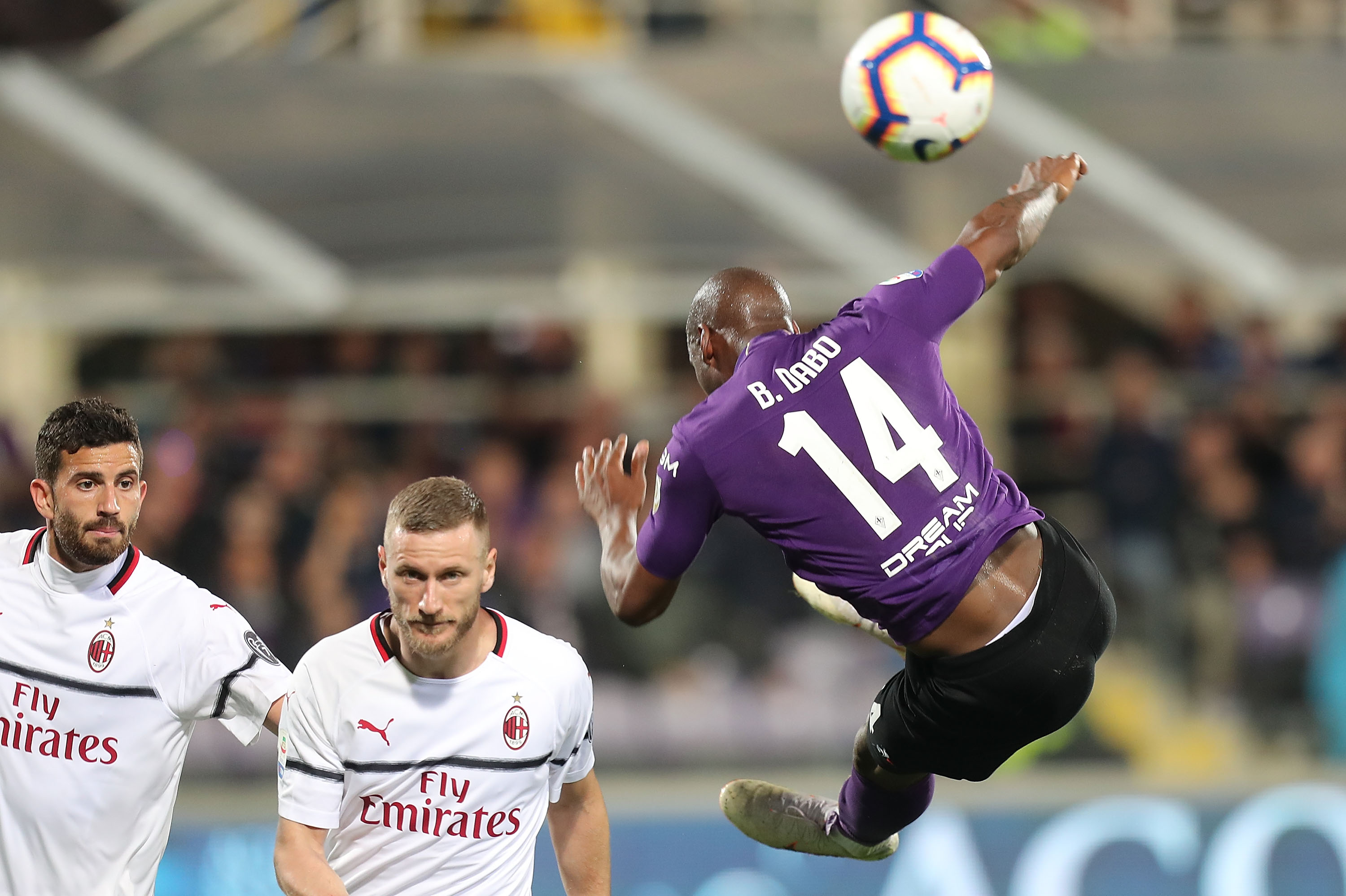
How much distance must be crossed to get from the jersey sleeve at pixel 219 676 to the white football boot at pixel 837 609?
165 centimetres

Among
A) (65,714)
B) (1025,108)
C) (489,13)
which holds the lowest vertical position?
(65,714)

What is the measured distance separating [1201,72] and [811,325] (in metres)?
3.00

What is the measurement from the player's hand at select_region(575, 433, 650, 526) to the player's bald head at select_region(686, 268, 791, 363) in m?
0.41

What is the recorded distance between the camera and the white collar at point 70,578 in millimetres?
4754

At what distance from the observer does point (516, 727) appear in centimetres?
466

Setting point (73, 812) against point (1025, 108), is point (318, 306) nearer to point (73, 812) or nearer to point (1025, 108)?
point (1025, 108)

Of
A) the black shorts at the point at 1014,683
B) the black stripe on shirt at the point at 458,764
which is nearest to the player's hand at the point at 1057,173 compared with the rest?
the black shorts at the point at 1014,683

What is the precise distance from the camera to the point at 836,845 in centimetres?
569

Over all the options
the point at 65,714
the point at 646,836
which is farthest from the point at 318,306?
the point at 65,714

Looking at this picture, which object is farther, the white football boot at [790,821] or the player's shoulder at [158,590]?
the white football boot at [790,821]

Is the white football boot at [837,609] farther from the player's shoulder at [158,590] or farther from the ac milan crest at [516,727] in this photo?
the player's shoulder at [158,590]

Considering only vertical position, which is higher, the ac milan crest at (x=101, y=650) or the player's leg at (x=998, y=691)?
the ac milan crest at (x=101, y=650)

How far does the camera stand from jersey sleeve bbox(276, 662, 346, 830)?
176 inches

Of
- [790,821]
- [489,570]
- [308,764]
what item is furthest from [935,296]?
[308,764]
